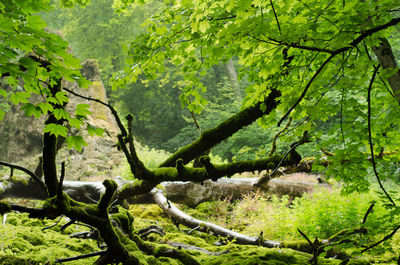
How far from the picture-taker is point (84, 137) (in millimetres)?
11703

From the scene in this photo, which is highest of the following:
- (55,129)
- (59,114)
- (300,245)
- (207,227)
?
(59,114)

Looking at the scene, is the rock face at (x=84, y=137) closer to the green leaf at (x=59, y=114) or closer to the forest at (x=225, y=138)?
the forest at (x=225, y=138)

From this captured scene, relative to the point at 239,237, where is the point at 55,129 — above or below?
above

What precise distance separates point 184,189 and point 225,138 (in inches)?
164

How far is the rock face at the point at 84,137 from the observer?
11.4 metres

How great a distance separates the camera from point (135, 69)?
12.6 feet

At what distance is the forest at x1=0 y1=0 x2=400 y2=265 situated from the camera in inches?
68.9

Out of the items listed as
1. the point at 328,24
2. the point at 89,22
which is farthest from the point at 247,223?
the point at 89,22

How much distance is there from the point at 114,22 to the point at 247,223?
17.7m

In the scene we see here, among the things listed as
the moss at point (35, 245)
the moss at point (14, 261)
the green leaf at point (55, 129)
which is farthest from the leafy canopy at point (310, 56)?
the moss at point (14, 261)

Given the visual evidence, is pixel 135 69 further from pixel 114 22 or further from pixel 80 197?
pixel 114 22

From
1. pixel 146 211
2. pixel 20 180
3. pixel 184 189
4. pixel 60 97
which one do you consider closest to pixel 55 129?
pixel 60 97

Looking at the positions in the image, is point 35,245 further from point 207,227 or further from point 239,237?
point 239,237

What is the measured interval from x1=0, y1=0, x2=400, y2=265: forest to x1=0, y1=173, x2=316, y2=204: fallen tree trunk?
3 centimetres
